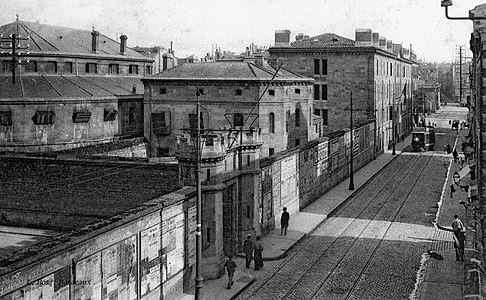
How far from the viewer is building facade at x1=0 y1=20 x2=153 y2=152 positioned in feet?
140

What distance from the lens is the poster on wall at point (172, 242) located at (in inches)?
754

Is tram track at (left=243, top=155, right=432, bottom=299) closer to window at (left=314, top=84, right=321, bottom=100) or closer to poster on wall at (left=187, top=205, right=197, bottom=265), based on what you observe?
poster on wall at (left=187, top=205, right=197, bottom=265)

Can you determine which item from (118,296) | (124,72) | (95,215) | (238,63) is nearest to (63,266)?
(118,296)

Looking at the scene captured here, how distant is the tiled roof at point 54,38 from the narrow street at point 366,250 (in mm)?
30325

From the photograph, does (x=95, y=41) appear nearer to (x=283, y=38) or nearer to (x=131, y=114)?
(x=131, y=114)

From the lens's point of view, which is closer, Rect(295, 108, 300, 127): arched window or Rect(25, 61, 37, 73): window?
Rect(295, 108, 300, 127): arched window

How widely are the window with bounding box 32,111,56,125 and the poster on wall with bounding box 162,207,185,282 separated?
26259mm

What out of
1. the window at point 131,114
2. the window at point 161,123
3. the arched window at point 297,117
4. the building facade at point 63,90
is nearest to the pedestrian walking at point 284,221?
the window at point 161,123

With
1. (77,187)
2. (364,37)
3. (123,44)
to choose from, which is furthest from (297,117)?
(123,44)

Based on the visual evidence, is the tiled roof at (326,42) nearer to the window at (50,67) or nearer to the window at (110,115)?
the window at (110,115)

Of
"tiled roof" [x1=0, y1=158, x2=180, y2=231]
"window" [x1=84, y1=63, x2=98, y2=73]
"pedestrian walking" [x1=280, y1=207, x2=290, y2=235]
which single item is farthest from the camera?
"window" [x1=84, y1=63, x2=98, y2=73]

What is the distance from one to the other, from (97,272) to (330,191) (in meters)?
27.1

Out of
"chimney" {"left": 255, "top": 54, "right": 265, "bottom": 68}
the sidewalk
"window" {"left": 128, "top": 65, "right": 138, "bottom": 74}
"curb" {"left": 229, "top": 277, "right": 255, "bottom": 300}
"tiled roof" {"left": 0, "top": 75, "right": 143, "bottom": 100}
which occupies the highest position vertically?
"window" {"left": 128, "top": 65, "right": 138, "bottom": 74}

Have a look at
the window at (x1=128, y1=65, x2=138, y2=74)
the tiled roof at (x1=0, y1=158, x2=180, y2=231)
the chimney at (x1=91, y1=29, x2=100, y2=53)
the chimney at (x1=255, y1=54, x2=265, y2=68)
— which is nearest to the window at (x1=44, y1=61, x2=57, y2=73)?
the chimney at (x1=91, y1=29, x2=100, y2=53)
